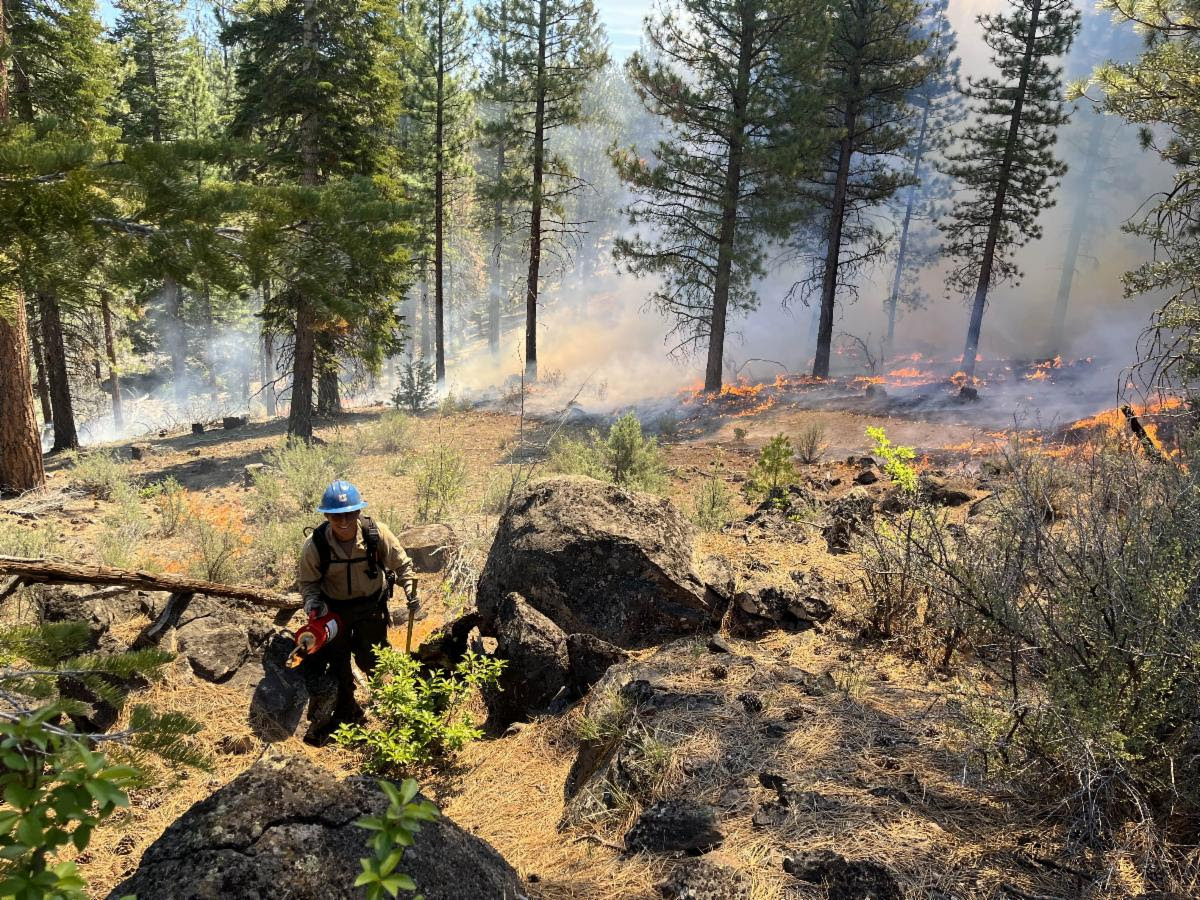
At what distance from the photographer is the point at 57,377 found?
17.3 meters

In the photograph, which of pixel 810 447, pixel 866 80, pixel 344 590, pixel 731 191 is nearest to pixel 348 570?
pixel 344 590

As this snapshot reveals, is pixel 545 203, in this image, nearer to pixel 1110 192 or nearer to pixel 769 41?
pixel 769 41

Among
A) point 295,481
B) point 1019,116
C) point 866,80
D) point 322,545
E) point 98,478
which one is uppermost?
point 866,80

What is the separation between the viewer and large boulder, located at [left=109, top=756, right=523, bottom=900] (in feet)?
6.55

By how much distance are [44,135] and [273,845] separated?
3827mm

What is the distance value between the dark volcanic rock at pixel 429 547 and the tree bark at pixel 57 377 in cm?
1387

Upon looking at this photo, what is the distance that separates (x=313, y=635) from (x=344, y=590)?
0.42 meters

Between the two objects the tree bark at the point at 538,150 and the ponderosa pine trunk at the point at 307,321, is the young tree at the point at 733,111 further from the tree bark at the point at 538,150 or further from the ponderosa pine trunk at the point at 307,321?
the ponderosa pine trunk at the point at 307,321

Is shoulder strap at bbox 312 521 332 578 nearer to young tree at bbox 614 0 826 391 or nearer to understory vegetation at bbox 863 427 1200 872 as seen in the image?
understory vegetation at bbox 863 427 1200 872

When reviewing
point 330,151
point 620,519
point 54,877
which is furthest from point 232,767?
point 330,151

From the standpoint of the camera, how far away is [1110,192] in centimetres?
3625

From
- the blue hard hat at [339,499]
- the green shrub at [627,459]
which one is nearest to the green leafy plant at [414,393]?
the green shrub at [627,459]

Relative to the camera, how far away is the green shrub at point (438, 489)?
9953mm

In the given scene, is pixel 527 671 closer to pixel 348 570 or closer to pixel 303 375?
pixel 348 570
